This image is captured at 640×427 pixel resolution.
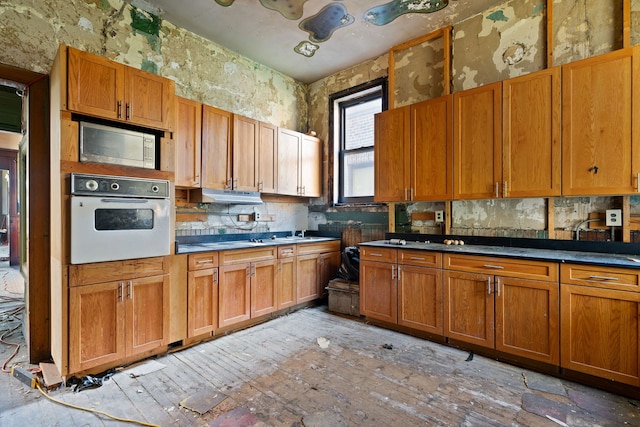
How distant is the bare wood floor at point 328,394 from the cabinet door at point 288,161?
2135 millimetres

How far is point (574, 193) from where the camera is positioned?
2.46 meters

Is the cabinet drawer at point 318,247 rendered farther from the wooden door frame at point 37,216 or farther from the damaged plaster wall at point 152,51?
the wooden door frame at point 37,216

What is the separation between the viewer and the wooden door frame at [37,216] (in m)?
2.47

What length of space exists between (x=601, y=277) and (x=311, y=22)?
353 centimetres

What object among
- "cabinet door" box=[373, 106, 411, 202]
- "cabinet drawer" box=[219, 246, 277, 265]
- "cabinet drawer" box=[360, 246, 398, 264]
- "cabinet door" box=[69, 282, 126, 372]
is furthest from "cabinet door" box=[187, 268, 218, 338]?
"cabinet door" box=[373, 106, 411, 202]

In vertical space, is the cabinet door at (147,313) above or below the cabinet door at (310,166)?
below

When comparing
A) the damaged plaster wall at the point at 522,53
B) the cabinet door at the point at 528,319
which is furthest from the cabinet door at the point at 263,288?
the cabinet door at the point at 528,319

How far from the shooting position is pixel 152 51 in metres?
3.25

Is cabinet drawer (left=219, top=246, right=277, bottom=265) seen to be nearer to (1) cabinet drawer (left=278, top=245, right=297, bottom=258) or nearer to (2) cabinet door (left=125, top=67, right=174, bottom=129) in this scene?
(1) cabinet drawer (left=278, top=245, right=297, bottom=258)

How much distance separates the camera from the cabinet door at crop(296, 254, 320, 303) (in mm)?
3875

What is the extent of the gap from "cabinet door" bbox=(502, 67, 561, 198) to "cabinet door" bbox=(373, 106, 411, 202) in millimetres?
969

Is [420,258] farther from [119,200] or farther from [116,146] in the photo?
[116,146]

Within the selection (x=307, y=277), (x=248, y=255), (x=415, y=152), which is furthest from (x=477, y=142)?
(x=248, y=255)

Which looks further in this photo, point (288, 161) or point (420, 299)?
point (288, 161)
